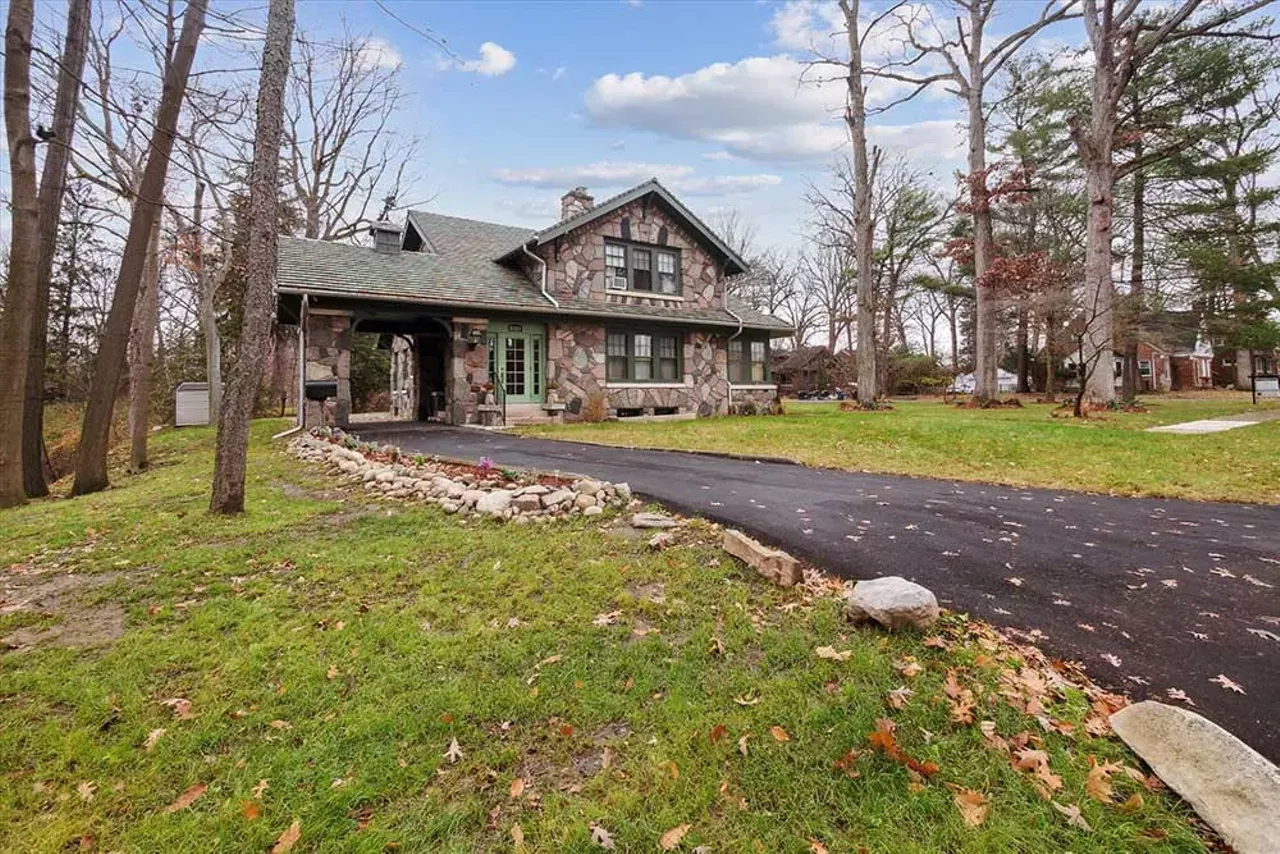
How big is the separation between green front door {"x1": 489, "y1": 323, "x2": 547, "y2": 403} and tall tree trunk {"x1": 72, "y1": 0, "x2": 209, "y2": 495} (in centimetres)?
716

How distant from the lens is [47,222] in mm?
8219

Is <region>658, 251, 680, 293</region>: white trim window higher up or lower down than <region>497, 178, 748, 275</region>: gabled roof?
lower down

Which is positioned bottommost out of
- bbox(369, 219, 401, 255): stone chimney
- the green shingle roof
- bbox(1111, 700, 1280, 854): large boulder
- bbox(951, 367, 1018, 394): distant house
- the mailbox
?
bbox(1111, 700, 1280, 854): large boulder

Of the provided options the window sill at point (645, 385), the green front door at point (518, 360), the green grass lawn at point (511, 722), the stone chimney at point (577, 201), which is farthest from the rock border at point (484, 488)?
the stone chimney at point (577, 201)

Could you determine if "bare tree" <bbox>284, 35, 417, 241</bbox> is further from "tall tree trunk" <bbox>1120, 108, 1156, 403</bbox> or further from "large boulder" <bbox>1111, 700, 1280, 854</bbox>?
"tall tree trunk" <bbox>1120, 108, 1156, 403</bbox>

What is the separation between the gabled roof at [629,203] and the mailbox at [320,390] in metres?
5.85

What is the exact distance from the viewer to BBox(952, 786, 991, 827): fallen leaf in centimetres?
193

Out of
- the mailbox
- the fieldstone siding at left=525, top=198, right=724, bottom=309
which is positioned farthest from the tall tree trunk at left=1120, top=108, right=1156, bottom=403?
the mailbox

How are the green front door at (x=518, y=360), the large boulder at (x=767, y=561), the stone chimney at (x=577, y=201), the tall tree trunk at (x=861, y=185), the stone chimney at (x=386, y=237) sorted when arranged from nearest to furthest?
the large boulder at (x=767, y=561) → the green front door at (x=518, y=360) → the stone chimney at (x=386, y=237) → the stone chimney at (x=577, y=201) → the tall tree trunk at (x=861, y=185)

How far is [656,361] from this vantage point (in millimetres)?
16875

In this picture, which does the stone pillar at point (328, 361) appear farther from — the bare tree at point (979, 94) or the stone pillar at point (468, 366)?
A: the bare tree at point (979, 94)

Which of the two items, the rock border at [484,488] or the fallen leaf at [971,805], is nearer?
the fallen leaf at [971,805]

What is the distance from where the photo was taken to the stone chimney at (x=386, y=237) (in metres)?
15.0

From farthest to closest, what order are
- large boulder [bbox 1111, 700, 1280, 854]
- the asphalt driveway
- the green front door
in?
1. the green front door
2. the asphalt driveway
3. large boulder [bbox 1111, 700, 1280, 854]
